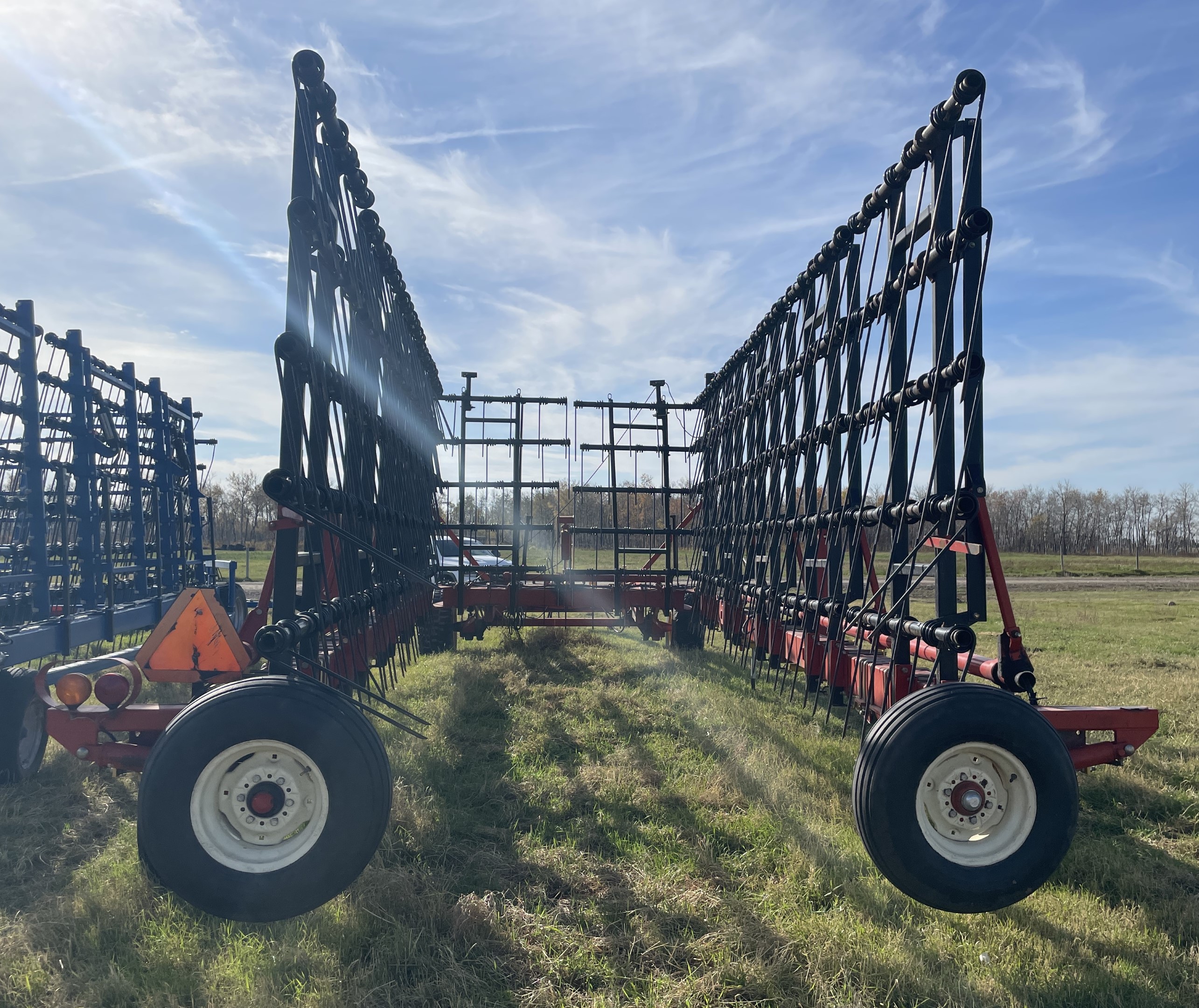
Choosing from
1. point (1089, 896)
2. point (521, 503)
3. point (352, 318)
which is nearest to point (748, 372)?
point (521, 503)

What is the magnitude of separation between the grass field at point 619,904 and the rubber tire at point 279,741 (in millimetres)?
236

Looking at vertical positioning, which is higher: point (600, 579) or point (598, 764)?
point (600, 579)

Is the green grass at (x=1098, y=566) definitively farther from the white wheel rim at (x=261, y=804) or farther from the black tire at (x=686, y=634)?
the white wheel rim at (x=261, y=804)

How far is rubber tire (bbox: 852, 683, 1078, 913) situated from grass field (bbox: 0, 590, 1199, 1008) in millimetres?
240

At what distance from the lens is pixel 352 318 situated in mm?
5703

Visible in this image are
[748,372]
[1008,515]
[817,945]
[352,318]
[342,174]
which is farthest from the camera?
[1008,515]

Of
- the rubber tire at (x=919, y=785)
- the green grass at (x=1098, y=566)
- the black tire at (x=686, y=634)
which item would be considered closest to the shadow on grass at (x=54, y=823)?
the rubber tire at (x=919, y=785)

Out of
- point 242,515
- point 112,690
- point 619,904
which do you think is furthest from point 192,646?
point 242,515

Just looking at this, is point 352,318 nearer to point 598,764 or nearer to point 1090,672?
point 598,764

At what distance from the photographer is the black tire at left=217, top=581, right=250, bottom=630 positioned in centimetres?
1023

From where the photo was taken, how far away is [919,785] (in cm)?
302

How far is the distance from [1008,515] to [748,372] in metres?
72.7

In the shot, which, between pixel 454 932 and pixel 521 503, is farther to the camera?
pixel 521 503

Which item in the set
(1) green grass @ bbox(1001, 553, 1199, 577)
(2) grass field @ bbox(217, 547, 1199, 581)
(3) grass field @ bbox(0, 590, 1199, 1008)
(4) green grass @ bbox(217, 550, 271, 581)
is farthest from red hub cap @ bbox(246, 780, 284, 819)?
(1) green grass @ bbox(1001, 553, 1199, 577)
